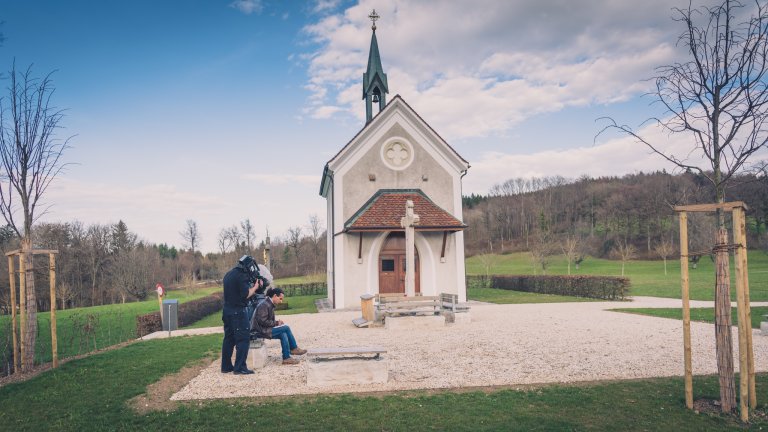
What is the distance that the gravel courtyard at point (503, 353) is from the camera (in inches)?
328

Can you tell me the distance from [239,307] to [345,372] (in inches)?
90.5

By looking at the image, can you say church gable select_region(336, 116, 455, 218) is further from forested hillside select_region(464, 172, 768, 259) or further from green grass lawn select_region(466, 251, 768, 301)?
forested hillside select_region(464, 172, 768, 259)

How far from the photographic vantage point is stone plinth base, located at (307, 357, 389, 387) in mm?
8242

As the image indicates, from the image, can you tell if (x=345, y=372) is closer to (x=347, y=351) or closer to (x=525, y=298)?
(x=347, y=351)

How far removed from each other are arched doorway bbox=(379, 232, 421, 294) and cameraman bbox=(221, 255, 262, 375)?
13.0m

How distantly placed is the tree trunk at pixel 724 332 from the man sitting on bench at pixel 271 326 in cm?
717

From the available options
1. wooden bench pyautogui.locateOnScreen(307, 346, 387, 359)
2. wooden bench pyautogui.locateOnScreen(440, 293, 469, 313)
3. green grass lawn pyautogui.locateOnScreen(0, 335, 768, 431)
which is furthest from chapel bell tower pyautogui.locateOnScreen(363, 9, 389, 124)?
green grass lawn pyautogui.locateOnScreen(0, 335, 768, 431)

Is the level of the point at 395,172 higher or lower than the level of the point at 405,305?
higher

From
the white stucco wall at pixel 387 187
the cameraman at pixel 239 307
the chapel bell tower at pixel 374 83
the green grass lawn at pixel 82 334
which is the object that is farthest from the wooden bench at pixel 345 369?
the chapel bell tower at pixel 374 83

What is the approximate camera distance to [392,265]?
22.0 m

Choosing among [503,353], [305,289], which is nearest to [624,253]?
[305,289]

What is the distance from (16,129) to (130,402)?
6958 mm

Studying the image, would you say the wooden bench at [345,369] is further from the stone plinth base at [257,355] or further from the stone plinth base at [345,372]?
the stone plinth base at [257,355]

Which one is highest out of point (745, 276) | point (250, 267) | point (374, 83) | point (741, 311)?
point (374, 83)
